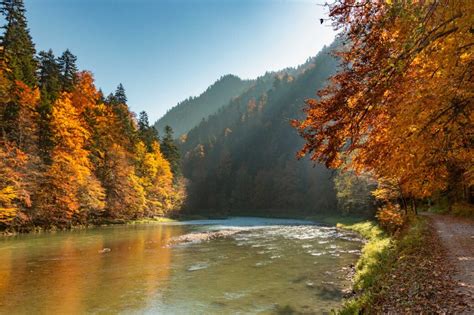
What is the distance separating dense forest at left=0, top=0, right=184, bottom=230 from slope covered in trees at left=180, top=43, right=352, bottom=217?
56.3 metres

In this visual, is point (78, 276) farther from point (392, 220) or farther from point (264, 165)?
point (264, 165)

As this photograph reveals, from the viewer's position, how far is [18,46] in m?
44.3

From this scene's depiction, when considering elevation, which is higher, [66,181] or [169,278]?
[66,181]

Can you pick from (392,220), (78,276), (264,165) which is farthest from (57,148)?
(264,165)

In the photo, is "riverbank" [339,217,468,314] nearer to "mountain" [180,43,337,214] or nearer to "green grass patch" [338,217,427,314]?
"green grass patch" [338,217,427,314]

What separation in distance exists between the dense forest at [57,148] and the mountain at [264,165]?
2194 inches

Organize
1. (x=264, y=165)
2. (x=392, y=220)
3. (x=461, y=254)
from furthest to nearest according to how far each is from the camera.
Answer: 1. (x=264, y=165)
2. (x=392, y=220)
3. (x=461, y=254)

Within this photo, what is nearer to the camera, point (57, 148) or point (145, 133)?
point (57, 148)

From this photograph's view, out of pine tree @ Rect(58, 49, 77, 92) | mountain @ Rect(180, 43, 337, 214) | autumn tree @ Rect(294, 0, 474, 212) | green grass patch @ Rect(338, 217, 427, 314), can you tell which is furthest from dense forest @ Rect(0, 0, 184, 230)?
mountain @ Rect(180, 43, 337, 214)

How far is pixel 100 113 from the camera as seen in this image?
55281 mm

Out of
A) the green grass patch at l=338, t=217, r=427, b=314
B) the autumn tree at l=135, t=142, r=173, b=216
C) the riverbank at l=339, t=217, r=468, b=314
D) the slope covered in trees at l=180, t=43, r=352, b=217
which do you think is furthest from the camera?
the slope covered in trees at l=180, t=43, r=352, b=217

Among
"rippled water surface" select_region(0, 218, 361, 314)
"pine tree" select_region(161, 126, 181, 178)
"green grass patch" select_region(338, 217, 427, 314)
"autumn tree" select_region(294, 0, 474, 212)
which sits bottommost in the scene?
"rippled water surface" select_region(0, 218, 361, 314)

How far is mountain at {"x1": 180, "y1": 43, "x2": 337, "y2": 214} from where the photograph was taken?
379 feet

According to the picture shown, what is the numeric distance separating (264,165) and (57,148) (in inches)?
4310
